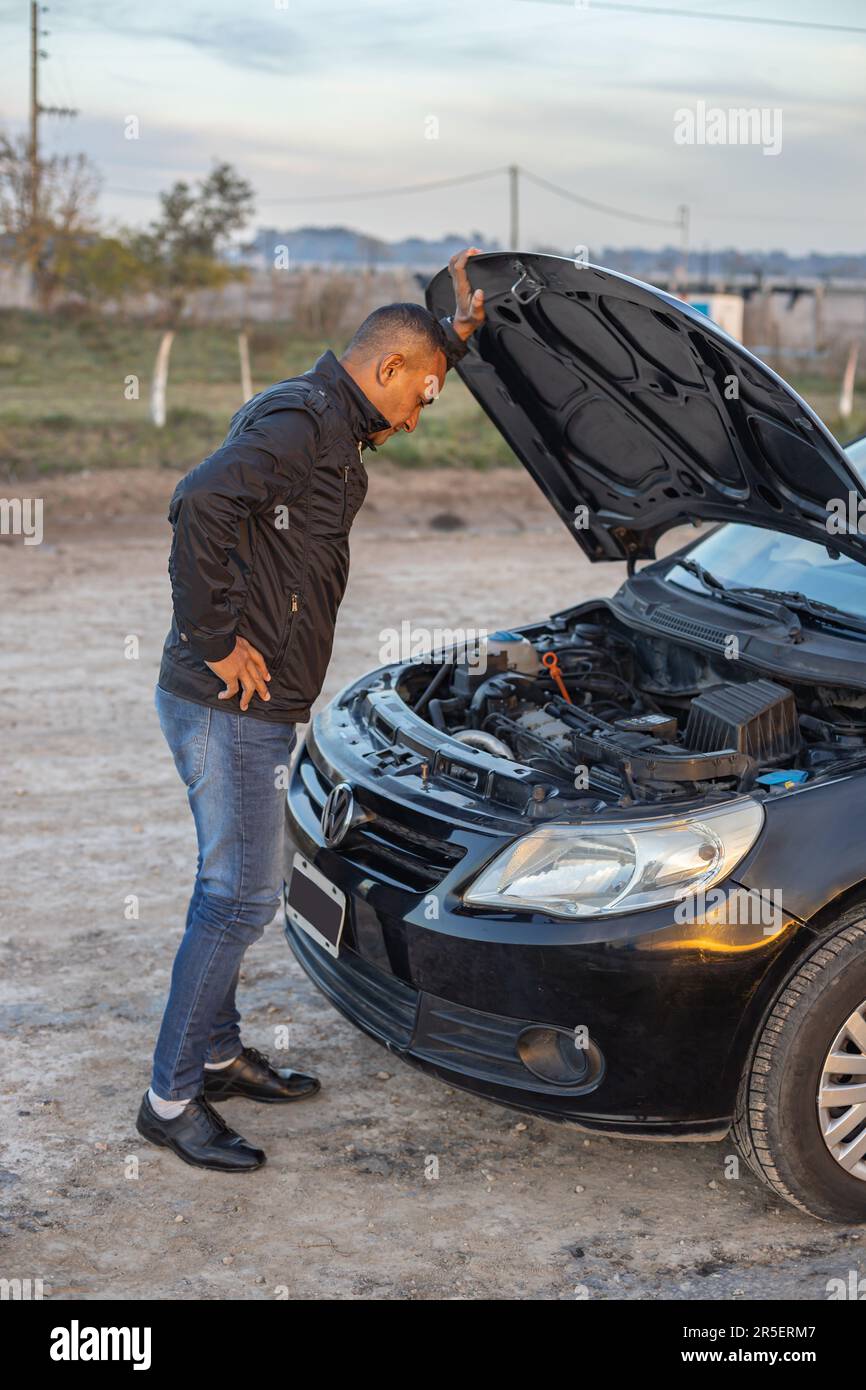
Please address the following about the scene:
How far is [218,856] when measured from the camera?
11.2ft

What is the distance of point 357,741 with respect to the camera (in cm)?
396

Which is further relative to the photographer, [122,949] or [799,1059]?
[122,949]

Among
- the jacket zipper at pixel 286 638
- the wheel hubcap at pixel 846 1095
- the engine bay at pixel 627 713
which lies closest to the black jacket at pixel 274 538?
the jacket zipper at pixel 286 638

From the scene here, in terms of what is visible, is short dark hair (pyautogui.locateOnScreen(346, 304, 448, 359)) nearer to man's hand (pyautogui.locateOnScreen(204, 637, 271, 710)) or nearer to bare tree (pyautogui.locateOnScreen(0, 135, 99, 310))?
man's hand (pyautogui.locateOnScreen(204, 637, 271, 710))

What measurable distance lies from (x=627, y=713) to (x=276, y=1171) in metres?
1.65

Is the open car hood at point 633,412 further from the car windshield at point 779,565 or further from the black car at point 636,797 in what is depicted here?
the car windshield at point 779,565

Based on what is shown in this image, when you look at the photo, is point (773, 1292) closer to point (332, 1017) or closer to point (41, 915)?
point (332, 1017)

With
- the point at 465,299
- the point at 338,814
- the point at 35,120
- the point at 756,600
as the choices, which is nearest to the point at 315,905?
the point at 338,814

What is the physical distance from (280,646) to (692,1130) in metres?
1.44

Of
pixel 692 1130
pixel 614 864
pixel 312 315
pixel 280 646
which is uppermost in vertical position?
pixel 312 315

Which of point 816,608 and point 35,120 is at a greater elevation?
point 35,120

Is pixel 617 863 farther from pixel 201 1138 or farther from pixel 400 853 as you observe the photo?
pixel 201 1138
